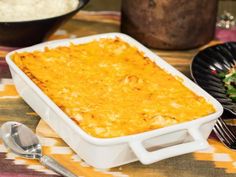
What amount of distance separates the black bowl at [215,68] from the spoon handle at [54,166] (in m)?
0.41

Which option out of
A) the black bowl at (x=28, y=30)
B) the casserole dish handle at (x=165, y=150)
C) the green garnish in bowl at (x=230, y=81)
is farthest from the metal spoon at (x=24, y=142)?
the green garnish in bowl at (x=230, y=81)

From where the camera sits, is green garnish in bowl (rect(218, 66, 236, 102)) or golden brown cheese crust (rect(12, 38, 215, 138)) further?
green garnish in bowl (rect(218, 66, 236, 102))

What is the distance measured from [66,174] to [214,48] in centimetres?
65

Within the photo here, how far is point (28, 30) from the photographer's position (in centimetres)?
154

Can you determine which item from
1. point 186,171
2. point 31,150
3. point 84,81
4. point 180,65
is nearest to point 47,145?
Result: point 31,150

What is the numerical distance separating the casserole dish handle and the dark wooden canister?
572mm

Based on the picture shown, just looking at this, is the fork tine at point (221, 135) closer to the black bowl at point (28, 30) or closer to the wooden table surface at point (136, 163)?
the wooden table surface at point (136, 163)

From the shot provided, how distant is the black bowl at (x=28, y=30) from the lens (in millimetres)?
1506

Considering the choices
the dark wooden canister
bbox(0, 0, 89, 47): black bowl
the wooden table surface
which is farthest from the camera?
the dark wooden canister

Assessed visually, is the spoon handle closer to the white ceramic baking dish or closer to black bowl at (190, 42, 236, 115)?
the white ceramic baking dish

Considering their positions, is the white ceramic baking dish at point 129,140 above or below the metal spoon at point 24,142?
above

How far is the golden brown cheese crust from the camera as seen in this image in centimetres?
116

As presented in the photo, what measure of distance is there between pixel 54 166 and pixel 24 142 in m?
0.10

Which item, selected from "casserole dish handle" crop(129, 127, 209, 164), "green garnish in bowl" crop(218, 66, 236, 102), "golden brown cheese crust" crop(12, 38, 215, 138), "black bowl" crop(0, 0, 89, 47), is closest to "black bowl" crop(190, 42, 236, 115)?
"green garnish in bowl" crop(218, 66, 236, 102)
